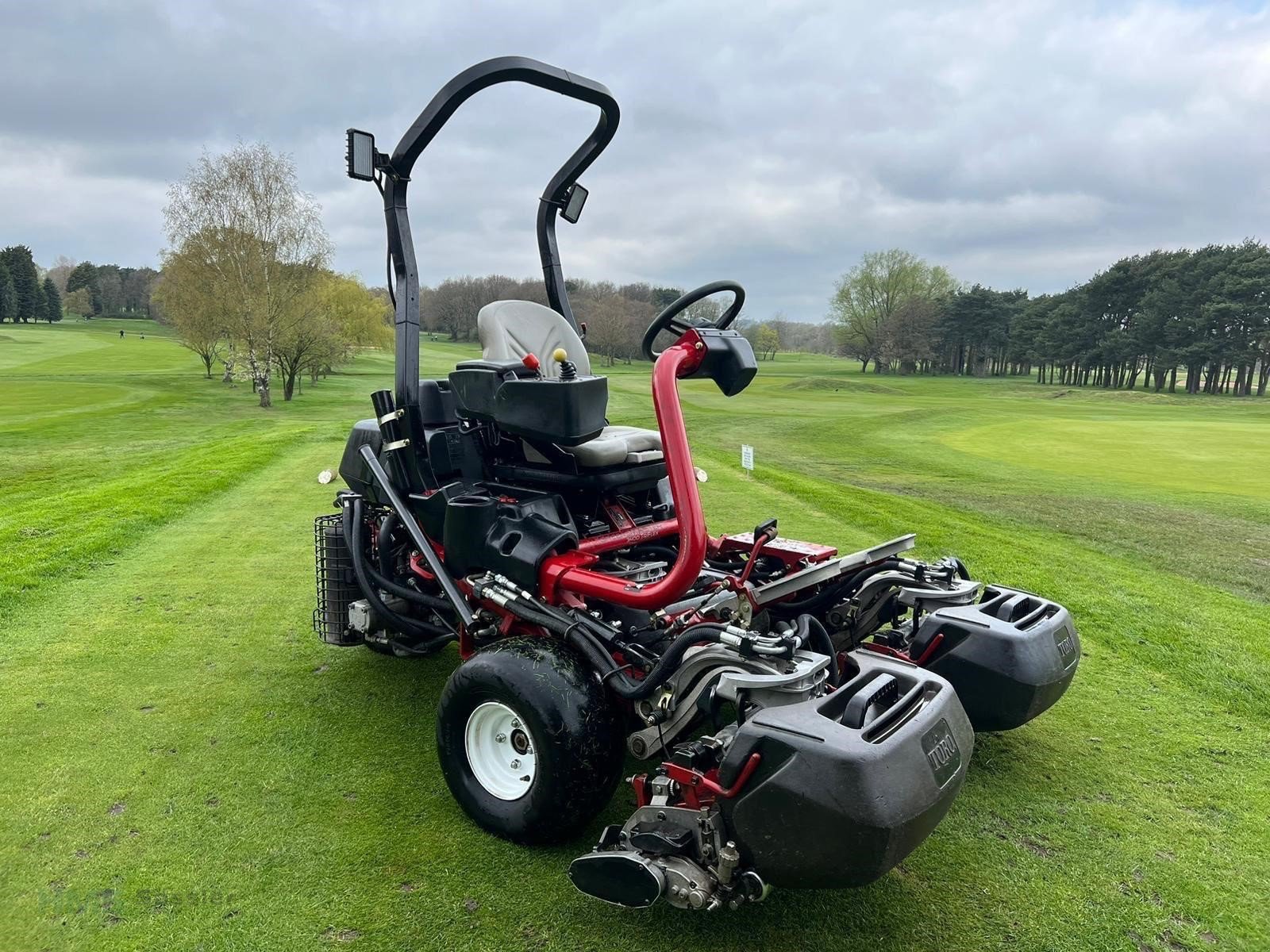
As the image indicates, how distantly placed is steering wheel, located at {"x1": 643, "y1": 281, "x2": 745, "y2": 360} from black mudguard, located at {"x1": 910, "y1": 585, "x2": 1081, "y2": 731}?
161cm

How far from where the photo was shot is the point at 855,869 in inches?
93.1

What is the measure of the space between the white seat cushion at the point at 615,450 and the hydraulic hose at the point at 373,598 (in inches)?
42.0

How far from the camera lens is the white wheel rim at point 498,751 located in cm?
326

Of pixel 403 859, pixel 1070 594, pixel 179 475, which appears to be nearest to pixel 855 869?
pixel 403 859

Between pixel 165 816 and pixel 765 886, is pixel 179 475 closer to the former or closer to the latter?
pixel 165 816

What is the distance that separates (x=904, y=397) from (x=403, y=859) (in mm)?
39717

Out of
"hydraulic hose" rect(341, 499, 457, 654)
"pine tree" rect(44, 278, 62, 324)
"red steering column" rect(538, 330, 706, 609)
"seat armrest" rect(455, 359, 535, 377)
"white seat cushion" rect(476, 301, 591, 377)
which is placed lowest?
"hydraulic hose" rect(341, 499, 457, 654)

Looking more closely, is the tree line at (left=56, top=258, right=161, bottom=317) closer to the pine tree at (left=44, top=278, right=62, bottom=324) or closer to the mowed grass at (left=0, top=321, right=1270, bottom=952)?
the pine tree at (left=44, top=278, right=62, bottom=324)

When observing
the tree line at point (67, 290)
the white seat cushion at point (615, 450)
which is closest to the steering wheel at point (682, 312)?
the white seat cushion at point (615, 450)

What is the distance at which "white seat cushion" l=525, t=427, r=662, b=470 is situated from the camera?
377cm

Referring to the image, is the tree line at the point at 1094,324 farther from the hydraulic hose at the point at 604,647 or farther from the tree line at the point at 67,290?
the tree line at the point at 67,290

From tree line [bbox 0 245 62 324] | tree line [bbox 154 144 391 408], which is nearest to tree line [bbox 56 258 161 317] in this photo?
tree line [bbox 0 245 62 324]

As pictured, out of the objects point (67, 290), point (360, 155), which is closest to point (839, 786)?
point (360, 155)

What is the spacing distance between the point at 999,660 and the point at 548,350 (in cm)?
274
